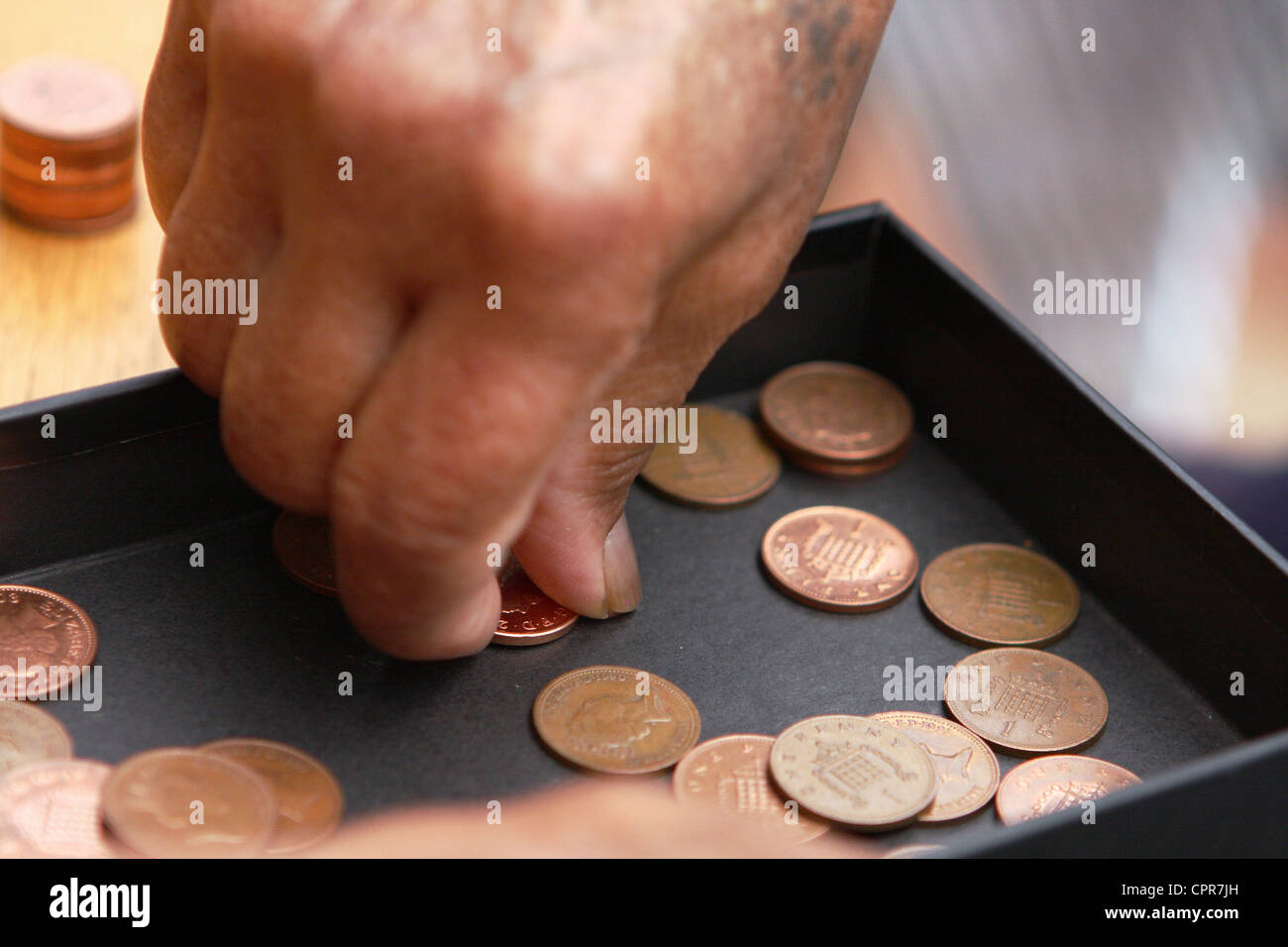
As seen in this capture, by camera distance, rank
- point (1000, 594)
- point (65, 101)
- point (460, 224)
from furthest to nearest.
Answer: point (65, 101)
point (1000, 594)
point (460, 224)

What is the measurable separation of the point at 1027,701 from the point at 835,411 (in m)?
0.19

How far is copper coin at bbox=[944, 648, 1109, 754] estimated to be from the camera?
2.12ft

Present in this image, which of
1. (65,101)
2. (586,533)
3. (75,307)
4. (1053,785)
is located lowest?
(1053,785)

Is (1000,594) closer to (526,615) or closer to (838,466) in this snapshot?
(838,466)

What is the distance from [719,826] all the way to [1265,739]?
0.18m

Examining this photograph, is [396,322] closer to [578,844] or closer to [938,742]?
[578,844]

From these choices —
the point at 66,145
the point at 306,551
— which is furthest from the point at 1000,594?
the point at 66,145

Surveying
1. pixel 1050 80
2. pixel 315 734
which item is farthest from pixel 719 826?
pixel 1050 80

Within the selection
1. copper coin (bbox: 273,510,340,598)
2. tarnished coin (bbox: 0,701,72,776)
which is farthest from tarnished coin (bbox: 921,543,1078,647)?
tarnished coin (bbox: 0,701,72,776)

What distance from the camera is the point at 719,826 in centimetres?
53

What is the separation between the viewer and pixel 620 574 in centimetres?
66

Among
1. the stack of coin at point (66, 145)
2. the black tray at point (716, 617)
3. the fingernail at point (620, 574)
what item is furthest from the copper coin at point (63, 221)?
the fingernail at point (620, 574)

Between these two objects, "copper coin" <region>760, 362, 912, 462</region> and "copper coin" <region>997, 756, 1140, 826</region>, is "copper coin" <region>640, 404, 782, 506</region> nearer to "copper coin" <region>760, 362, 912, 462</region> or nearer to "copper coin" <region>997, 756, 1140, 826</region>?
"copper coin" <region>760, 362, 912, 462</region>

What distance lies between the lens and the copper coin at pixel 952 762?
61 cm
